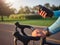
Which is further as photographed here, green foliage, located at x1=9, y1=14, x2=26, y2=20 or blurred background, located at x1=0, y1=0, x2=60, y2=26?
green foliage, located at x1=9, y1=14, x2=26, y2=20

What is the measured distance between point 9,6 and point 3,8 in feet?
0.32

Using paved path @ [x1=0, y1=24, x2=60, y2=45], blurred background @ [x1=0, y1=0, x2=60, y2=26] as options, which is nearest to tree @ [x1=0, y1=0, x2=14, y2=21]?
blurred background @ [x1=0, y1=0, x2=60, y2=26]

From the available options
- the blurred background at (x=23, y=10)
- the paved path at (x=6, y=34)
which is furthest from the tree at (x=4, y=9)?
the paved path at (x=6, y=34)

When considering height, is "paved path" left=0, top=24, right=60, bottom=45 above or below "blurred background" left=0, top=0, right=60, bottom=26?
below

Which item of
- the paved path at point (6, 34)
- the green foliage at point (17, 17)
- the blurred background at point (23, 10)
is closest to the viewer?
the blurred background at point (23, 10)

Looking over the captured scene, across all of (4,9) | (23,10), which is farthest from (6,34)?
(23,10)

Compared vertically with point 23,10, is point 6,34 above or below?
below

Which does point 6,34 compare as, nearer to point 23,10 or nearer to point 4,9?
point 4,9

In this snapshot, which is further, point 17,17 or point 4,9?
point 4,9

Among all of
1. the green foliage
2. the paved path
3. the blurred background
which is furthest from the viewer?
the paved path

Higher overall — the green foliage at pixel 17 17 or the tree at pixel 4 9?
the tree at pixel 4 9

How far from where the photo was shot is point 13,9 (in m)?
2.05

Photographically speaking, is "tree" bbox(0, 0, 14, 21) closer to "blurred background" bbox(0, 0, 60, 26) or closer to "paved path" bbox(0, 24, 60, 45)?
"blurred background" bbox(0, 0, 60, 26)

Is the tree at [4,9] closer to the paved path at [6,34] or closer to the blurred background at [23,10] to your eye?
the blurred background at [23,10]
